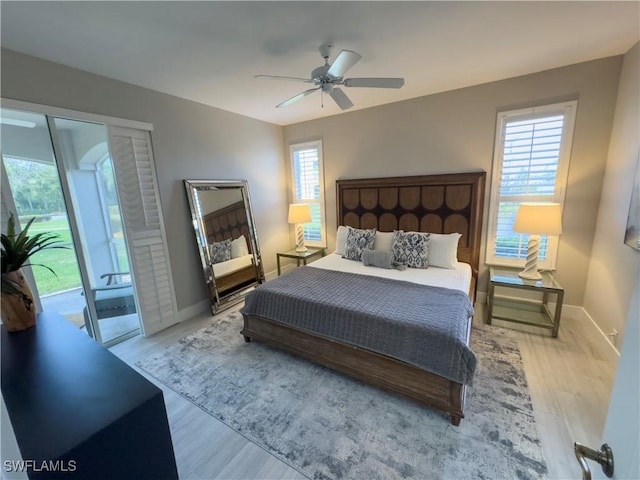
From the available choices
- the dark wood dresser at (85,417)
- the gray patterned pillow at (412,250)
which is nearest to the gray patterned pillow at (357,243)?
the gray patterned pillow at (412,250)

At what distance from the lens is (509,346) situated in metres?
2.47

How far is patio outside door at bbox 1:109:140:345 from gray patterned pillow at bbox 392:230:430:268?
307 cm

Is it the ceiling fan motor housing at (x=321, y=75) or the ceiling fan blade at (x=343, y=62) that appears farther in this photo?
the ceiling fan motor housing at (x=321, y=75)

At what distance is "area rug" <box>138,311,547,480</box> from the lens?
1.47 metres

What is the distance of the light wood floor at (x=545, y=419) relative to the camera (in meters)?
1.48

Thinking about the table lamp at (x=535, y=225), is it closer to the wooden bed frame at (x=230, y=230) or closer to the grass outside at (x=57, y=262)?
the wooden bed frame at (x=230, y=230)

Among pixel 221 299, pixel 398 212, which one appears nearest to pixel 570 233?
pixel 398 212

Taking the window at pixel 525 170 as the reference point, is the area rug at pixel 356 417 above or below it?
below

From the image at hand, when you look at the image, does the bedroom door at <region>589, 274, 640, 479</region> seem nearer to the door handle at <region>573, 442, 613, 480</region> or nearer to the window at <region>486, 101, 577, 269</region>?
the door handle at <region>573, 442, 613, 480</region>

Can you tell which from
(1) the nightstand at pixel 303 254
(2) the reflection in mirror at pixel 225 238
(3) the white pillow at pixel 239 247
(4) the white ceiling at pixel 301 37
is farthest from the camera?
(1) the nightstand at pixel 303 254

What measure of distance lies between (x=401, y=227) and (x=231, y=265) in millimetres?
2458

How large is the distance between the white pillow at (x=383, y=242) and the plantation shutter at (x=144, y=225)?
100 inches

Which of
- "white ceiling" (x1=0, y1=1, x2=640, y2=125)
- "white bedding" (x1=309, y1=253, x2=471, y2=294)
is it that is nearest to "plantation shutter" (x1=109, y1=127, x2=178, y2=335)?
"white ceiling" (x1=0, y1=1, x2=640, y2=125)

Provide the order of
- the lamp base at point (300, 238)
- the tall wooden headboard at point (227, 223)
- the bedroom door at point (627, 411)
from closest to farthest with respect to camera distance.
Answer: the bedroom door at point (627, 411) < the tall wooden headboard at point (227, 223) < the lamp base at point (300, 238)
